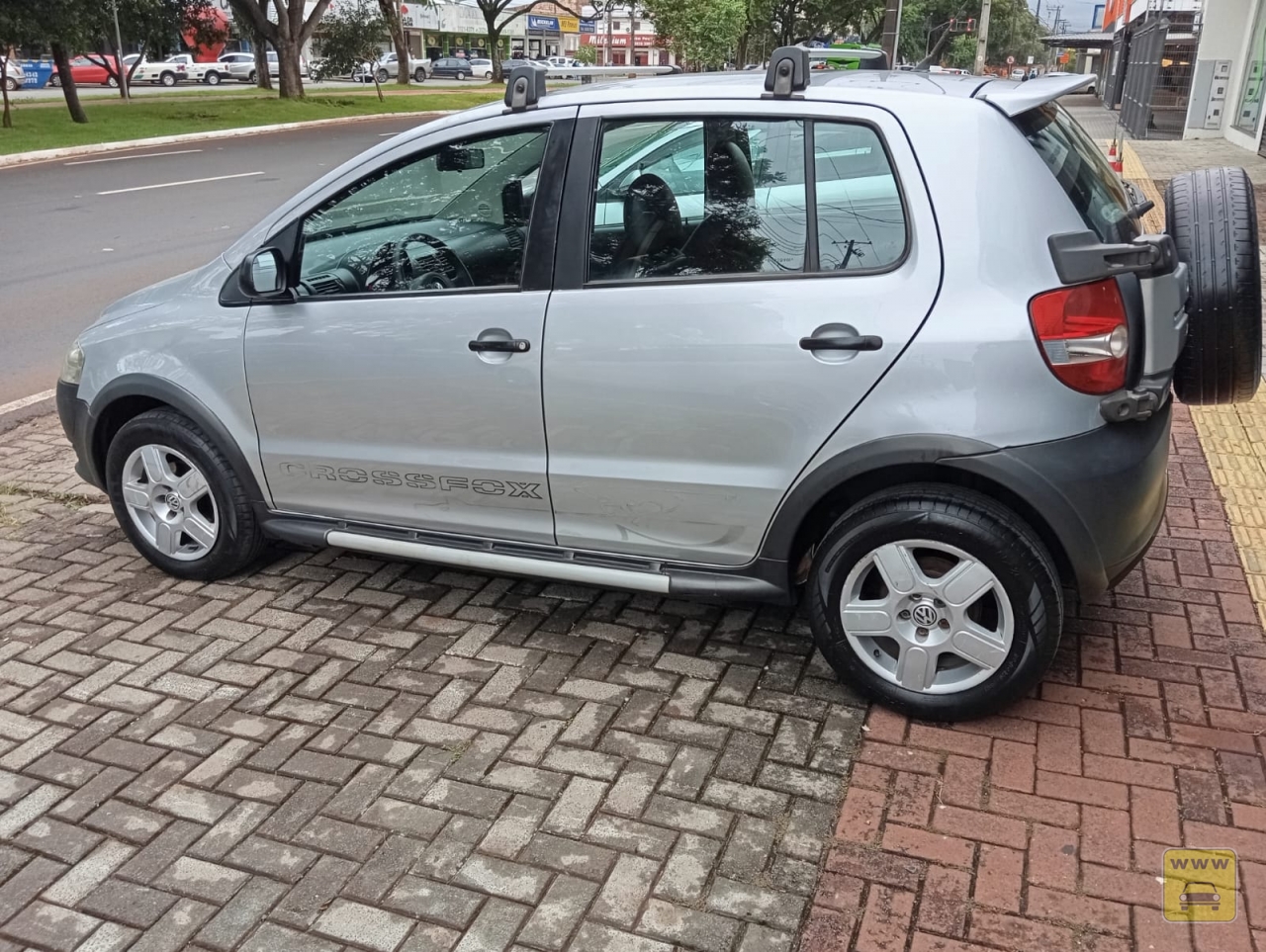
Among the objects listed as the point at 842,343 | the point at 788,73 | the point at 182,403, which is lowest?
the point at 182,403

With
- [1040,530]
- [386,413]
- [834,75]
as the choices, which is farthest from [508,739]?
[834,75]

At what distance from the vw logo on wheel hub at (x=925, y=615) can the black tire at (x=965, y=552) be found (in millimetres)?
215

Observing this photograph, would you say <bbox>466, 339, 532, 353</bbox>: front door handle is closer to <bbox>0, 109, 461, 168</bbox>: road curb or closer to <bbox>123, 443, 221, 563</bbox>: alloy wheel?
<bbox>123, 443, 221, 563</bbox>: alloy wheel

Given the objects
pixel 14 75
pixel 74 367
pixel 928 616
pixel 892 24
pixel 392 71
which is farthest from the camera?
pixel 392 71

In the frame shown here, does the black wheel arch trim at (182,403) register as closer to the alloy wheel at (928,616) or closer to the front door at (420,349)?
the front door at (420,349)

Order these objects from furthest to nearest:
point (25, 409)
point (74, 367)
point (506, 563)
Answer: point (25, 409)
point (74, 367)
point (506, 563)

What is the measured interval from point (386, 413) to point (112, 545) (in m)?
1.80

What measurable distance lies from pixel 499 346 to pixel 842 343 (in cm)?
109

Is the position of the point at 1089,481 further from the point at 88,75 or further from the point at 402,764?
the point at 88,75

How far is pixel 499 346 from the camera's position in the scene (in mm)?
3539

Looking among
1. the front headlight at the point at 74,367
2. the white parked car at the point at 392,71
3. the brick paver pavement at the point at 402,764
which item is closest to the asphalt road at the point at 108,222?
the front headlight at the point at 74,367

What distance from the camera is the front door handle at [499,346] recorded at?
3.52 m

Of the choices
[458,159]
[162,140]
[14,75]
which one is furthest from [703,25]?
[458,159]

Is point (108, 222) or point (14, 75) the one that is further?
point (14, 75)
